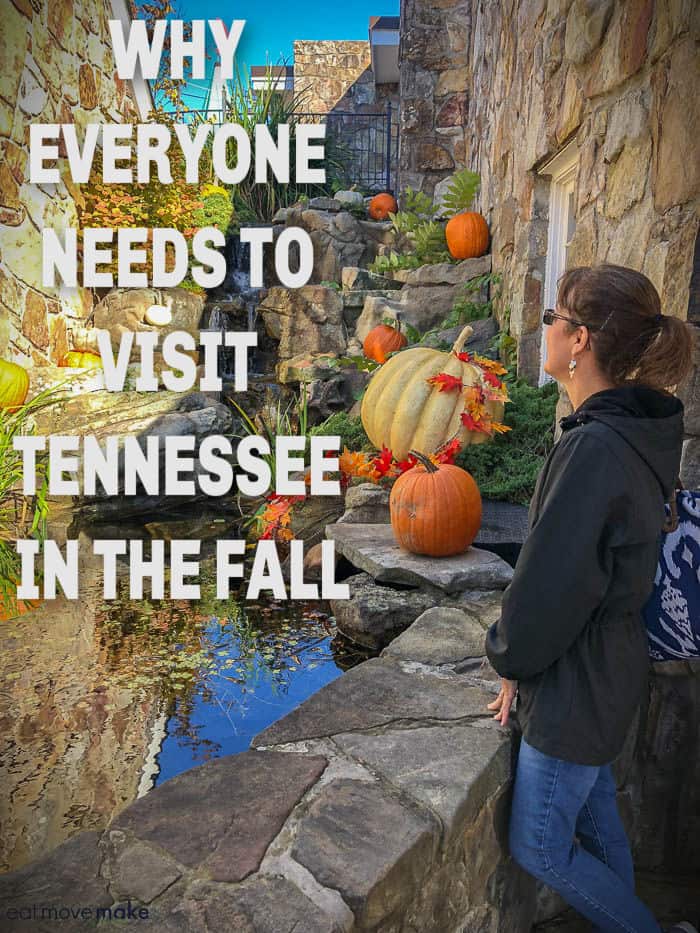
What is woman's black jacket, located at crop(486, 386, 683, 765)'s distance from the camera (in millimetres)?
1265

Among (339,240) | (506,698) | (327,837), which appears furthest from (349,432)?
(339,240)

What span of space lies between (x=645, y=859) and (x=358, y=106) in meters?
16.8

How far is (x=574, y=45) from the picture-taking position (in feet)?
10.2

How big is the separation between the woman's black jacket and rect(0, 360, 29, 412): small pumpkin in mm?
5690

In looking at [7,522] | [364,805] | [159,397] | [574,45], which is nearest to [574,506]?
[364,805]

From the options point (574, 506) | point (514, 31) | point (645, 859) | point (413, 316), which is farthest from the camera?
point (413, 316)

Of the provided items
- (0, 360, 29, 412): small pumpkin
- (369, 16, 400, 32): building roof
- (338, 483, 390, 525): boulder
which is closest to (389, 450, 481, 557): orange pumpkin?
(338, 483, 390, 525): boulder

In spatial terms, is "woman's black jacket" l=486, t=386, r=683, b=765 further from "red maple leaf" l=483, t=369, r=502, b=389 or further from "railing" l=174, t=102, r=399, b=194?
"railing" l=174, t=102, r=399, b=194

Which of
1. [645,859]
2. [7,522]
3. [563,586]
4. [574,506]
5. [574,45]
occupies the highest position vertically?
[574,45]

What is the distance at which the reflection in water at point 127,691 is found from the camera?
6.33 feet

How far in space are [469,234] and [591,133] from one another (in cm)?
359

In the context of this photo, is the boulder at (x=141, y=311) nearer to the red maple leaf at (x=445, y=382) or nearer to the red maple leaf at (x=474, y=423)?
the red maple leaf at (x=445, y=382)

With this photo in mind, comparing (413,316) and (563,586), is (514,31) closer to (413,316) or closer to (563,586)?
(413,316)

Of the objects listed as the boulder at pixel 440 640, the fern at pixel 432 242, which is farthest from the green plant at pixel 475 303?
the boulder at pixel 440 640
